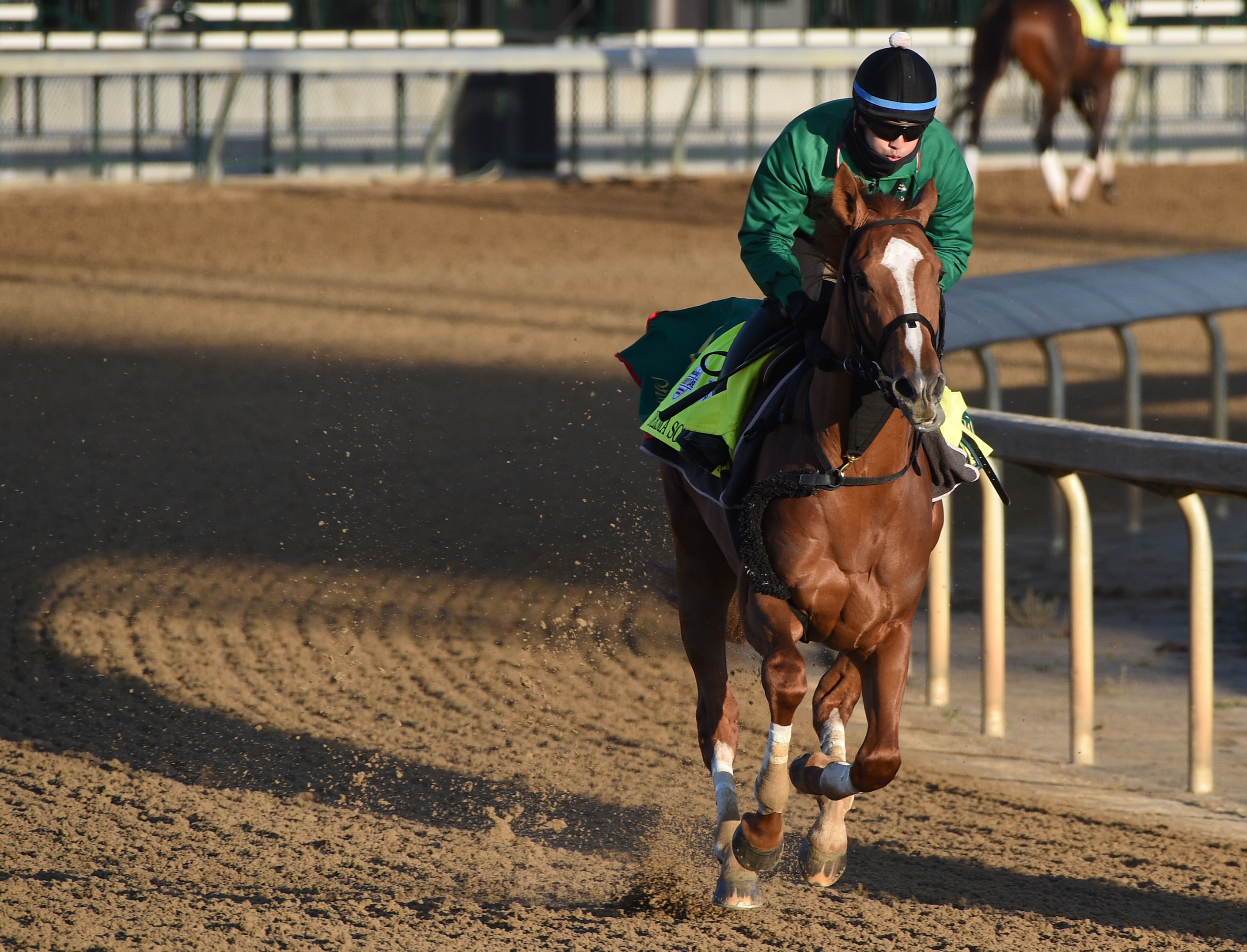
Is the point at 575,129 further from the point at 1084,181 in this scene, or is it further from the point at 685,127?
the point at 1084,181

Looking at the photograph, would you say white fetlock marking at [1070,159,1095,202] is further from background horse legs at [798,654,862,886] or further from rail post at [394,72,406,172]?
background horse legs at [798,654,862,886]

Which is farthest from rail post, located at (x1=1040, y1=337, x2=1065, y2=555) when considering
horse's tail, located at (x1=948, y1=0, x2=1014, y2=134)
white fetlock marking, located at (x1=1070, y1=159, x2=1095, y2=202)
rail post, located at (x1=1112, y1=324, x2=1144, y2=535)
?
white fetlock marking, located at (x1=1070, y1=159, x2=1095, y2=202)

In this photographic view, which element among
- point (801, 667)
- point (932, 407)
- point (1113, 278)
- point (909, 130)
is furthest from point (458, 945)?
point (1113, 278)

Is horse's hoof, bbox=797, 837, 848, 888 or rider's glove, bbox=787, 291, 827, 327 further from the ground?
rider's glove, bbox=787, 291, 827, 327

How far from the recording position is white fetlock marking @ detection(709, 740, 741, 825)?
4164 mm

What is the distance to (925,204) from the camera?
3.54 meters

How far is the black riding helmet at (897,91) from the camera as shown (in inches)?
146

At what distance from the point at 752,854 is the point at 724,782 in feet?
1.13

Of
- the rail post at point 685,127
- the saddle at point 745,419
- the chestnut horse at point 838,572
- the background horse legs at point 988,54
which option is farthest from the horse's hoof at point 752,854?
the rail post at point 685,127

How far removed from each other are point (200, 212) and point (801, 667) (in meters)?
13.7

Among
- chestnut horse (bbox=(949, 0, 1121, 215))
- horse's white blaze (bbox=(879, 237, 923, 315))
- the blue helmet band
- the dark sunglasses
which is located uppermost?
chestnut horse (bbox=(949, 0, 1121, 215))

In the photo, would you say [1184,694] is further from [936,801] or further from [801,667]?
[801,667]

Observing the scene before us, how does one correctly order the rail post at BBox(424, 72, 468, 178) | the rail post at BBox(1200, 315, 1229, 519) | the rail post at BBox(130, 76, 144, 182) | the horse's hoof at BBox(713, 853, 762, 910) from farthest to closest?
1. the rail post at BBox(424, 72, 468, 178)
2. the rail post at BBox(130, 76, 144, 182)
3. the rail post at BBox(1200, 315, 1229, 519)
4. the horse's hoof at BBox(713, 853, 762, 910)

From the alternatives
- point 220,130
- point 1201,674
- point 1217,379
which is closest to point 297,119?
point 220,130
